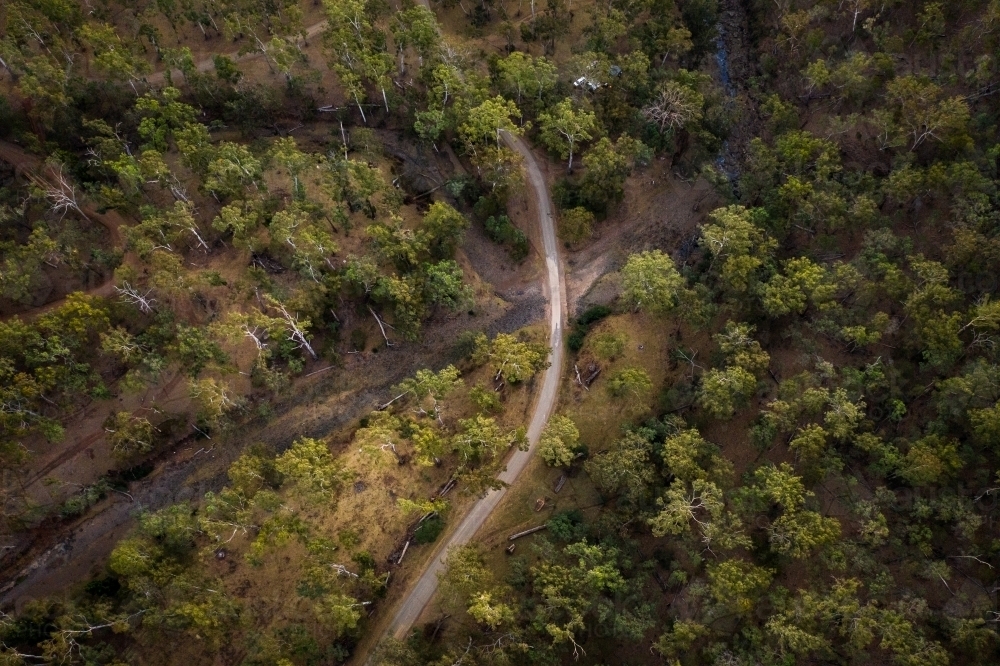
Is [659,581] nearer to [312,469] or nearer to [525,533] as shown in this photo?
[525,533]

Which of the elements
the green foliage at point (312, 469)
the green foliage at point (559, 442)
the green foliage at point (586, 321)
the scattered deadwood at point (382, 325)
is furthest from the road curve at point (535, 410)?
the scattered deadwood at point (382, 325)

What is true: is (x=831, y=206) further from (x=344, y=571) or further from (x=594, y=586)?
(x=344, y=571)

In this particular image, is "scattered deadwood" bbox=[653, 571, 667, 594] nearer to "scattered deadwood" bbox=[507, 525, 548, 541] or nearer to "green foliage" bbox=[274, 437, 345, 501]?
"scattered deadwood" bbox=[507, 525, 548, 541]

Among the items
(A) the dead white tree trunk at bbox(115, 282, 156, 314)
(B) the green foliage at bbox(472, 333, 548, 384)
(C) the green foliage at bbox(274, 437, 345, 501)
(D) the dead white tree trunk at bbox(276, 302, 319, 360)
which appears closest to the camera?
(C) the green foliage at bbox(274, 437, 345, 501)

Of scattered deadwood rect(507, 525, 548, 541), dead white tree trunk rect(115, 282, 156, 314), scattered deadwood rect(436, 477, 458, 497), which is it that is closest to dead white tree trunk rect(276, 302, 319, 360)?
dead white tree trunk rect(115, 282, 156, 314)

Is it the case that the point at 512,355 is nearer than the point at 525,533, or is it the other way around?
the point at 525,533

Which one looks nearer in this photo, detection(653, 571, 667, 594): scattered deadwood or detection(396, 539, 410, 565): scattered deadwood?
detection(653, 571, 667, 594): scattered deadwood

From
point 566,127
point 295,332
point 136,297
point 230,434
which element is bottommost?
point 230,434

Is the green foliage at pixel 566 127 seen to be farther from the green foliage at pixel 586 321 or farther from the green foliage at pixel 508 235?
the green foliage at pixel 586 321

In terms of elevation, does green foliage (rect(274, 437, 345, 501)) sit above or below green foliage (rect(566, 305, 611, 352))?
above

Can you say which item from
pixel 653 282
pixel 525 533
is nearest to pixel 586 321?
pixel 653 282
